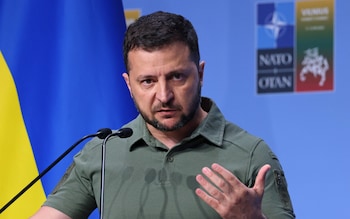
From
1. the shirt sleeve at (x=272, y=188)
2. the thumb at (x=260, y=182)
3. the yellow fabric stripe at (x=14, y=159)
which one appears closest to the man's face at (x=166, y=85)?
the shirt sleeve at (x=272, y=188)

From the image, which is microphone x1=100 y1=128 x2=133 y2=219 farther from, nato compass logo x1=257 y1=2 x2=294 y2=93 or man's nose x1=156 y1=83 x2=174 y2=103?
nato compass logo x1=257 y1=2 x2=294 y2=93

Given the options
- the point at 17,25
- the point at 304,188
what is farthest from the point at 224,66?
the point at 17,25

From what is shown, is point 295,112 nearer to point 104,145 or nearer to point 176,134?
point 176,134

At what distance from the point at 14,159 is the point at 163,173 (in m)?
1.17

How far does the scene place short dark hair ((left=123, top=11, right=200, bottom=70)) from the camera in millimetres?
2010

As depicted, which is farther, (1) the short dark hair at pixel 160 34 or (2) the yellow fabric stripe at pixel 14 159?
(2) the yellow fabric stripe at pixel 14 159

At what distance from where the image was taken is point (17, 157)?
306cm

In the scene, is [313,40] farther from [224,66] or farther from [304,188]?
[304,188]

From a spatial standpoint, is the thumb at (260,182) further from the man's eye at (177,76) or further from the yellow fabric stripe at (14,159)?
the yellow fabric stripe at (14,159)

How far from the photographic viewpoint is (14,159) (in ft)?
10.0

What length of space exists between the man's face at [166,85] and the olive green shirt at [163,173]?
0.34ft

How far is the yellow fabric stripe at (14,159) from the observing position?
→ 301 centimetres

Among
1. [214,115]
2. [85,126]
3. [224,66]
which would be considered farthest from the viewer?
[224,66]

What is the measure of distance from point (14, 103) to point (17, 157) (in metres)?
0.22
